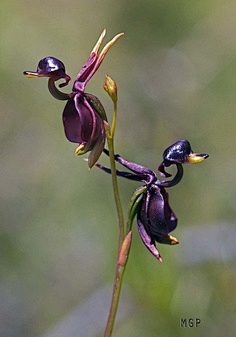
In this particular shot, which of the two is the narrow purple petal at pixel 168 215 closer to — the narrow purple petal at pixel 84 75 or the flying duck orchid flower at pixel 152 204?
the flying duck orchid flower at pixel 152 204

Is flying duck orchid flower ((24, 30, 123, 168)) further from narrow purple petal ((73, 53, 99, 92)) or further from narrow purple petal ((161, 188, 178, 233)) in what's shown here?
narrow purple petal ((161, 188, 178, 233))

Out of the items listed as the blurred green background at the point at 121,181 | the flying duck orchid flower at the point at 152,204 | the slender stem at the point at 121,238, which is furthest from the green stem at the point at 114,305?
the blurred green background at the point at 121,181

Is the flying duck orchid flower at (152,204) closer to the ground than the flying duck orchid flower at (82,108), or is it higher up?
closer to the ground

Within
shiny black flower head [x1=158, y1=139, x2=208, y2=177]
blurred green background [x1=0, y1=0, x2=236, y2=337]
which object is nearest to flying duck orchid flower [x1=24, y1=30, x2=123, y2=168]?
shiny black flower head [x1=158, y1=139, x2=208, y2=177]

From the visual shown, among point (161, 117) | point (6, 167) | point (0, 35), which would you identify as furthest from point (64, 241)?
point (0, 35)

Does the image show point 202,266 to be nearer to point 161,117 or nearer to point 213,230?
point 213,230
